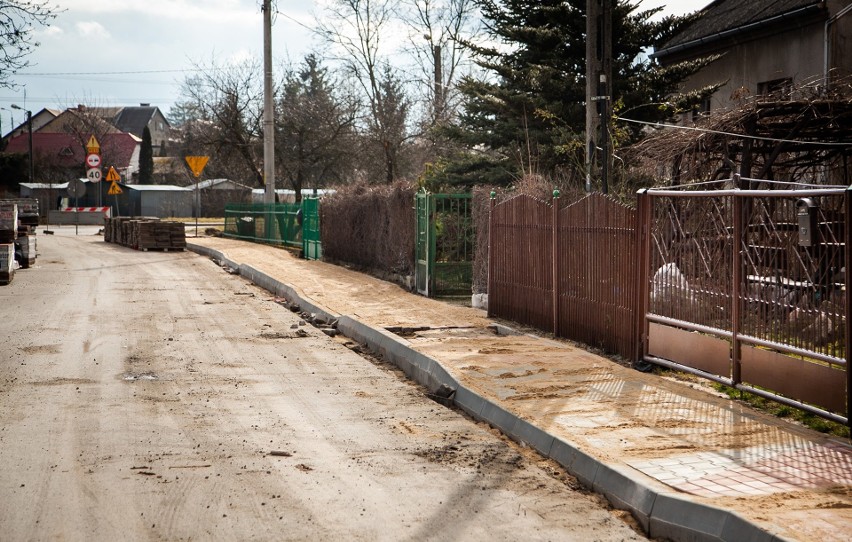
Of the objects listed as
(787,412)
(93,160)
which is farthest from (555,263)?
(93,160)

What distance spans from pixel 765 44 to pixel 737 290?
16.3 metres

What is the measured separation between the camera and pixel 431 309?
15367mm

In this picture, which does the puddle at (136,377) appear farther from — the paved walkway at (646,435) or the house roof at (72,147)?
the house roof at (72,147)

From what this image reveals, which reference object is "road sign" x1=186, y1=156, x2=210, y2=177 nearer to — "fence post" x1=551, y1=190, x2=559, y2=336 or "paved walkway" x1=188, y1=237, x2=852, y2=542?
"paved walkway" x1=188, y1=237, x2=852, y2=542

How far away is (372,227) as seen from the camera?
71.7ft

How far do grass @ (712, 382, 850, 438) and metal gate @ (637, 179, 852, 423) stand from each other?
4.8 inches

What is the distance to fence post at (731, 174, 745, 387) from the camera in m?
8.58

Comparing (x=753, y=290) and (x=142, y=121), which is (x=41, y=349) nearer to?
(x=753, y=290)

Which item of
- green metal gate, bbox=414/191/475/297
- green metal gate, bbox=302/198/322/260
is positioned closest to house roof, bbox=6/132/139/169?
green metal gate, bbox=302/198/322/260

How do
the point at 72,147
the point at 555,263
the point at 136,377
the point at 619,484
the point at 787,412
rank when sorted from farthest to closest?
the point at 72,147 < the point at 555,263 < the point at 136,377 < the point at 787,412 < the point at 619,484

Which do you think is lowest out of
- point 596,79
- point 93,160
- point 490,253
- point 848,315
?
point 848,315

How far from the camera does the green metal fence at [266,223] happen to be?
102 ft

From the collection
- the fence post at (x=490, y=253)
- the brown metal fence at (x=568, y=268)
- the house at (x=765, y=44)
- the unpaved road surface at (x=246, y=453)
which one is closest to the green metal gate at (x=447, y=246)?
the fence post at (x=490, y=253)

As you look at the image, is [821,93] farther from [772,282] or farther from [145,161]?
[145,161]
